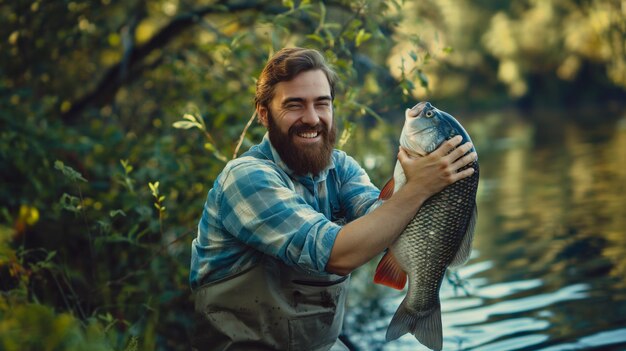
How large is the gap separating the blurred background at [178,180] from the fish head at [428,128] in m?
1.28

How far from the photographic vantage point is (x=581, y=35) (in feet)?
115

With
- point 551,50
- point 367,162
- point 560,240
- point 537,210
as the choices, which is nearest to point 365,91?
point 367,162

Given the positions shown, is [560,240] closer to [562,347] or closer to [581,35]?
[562,347]

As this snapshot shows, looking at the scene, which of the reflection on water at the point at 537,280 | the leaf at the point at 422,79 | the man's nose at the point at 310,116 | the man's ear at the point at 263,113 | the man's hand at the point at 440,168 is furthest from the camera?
the reflection on water at the point at 537,280

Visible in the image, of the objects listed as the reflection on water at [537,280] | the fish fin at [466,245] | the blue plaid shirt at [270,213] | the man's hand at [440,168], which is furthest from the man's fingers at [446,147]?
the reflection on water at [537,280]

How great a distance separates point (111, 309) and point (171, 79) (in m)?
3.22

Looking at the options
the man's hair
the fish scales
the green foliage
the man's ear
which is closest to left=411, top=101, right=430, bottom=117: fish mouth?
the fish scales

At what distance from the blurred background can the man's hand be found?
3.92 ft

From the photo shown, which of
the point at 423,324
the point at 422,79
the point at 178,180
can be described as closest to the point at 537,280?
the point at 422,79

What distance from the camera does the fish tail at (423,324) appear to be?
3027 mm

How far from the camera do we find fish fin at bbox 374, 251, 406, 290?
303cm

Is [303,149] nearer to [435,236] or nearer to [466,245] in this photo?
[435,236]

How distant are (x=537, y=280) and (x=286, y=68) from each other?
4.20m

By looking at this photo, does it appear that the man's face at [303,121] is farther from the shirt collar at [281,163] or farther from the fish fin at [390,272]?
the fish fin at [390,272]
